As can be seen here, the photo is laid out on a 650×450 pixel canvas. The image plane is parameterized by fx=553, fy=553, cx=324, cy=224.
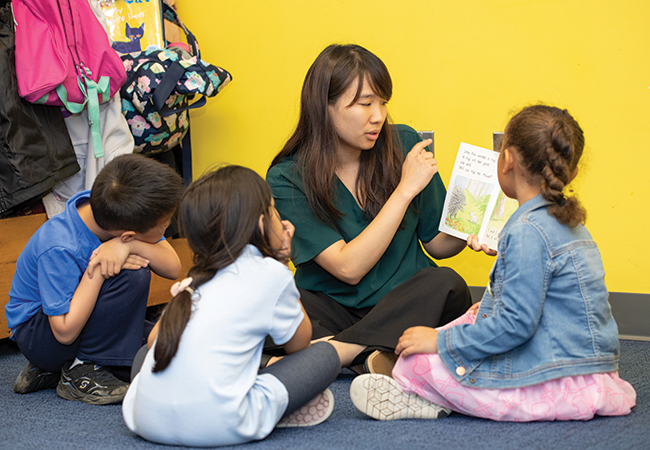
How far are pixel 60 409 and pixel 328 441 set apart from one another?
59 centimetres

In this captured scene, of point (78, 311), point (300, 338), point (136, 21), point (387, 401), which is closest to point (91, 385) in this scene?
point (78, 311)

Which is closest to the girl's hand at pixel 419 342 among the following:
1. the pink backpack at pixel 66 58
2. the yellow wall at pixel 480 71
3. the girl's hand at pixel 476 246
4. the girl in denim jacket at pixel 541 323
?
the girl in denim jacket at pixel 541 323

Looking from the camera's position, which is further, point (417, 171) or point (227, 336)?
point (417, 171)

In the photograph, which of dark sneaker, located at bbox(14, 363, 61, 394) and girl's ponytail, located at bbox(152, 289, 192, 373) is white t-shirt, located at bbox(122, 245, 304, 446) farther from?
dark sneaker, located at bbox(14, 363, 61, 394)

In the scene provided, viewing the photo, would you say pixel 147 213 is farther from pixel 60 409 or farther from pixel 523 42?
pixel 523 42

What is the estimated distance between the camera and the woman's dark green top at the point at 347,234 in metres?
1.25

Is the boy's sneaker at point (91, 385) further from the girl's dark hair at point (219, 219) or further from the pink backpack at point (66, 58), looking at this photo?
the pink backpack at point (66, 58)

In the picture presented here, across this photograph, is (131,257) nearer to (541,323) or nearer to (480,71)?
(541,323)

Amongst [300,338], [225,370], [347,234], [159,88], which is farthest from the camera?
[159,88]

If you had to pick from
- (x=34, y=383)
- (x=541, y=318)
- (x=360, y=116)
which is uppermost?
(x=360, y=116)

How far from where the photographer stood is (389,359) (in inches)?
45.4

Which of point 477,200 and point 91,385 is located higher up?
point 477,200

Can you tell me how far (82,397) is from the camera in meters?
1.16

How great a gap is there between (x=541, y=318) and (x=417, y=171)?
44 centimetres
